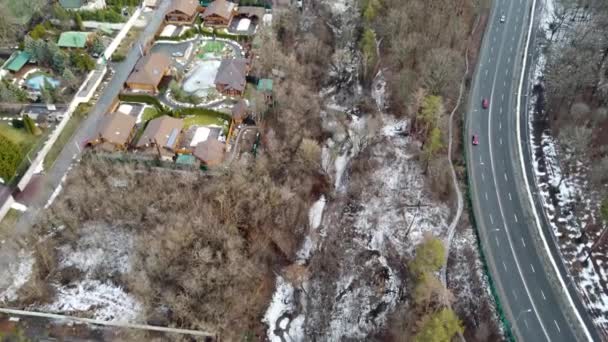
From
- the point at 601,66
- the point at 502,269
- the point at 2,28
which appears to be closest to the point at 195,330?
the point at 502,269

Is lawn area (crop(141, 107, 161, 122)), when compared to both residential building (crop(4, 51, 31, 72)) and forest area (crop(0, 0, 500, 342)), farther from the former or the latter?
residential building (crop(4, 51, 31, 72))

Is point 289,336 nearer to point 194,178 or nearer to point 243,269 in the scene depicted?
point 243,269

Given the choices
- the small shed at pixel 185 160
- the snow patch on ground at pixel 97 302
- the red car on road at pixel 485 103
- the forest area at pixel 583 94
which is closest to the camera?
the snow patch on ground at pixel 97 302

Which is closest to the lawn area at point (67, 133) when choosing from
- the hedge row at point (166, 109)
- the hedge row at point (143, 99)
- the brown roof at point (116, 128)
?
the brown roof at point (116, 128)

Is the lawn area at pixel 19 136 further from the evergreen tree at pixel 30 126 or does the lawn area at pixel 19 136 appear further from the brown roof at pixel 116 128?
the brown roof at pixel 116 128

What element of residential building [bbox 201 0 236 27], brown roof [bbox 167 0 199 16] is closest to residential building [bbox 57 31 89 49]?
brown roof [bbox 167 0 199 16]

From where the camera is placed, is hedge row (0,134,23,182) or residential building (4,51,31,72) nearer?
hedge row (0,134,23,182)
